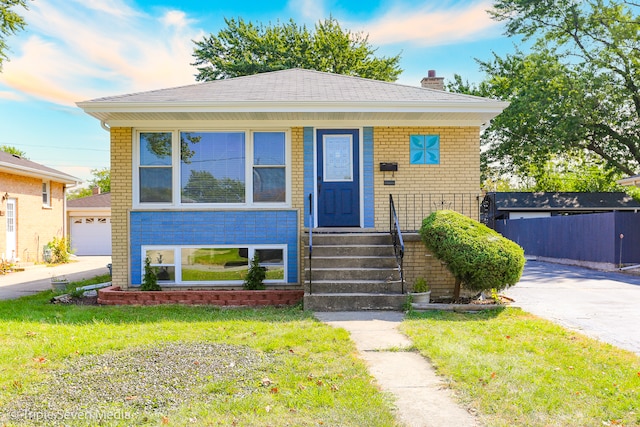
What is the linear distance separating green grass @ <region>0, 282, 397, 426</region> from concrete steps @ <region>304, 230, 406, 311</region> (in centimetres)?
55

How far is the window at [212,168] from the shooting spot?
29.5 ft

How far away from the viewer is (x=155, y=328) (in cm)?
612

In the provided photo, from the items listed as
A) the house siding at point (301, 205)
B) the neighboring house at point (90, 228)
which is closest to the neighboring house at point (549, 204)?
the house siding at point (301, 205)

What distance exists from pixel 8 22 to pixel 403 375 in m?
15.5

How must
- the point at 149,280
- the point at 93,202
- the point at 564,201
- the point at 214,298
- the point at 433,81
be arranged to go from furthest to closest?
the point at 564,201, the point at 93,202, the point at 433,81, the point at 149,280, the point at 214,298

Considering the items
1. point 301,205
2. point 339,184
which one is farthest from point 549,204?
point 301,205

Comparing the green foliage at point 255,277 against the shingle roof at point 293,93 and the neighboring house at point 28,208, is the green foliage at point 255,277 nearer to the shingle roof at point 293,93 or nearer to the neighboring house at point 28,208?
the shingle roof at point 293,93

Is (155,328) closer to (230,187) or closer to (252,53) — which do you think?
(230,187)

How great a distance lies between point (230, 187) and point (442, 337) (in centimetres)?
511

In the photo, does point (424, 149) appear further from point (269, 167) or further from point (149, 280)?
point (149, 280)

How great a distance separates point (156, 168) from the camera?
8984mm

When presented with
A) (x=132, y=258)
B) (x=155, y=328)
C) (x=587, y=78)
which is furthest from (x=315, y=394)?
(x=587, y=78)

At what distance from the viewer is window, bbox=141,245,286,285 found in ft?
29.3

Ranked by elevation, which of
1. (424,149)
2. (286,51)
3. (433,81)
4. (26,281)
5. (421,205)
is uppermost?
(286,51)
